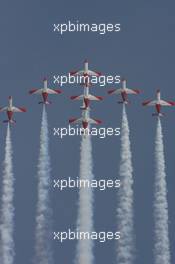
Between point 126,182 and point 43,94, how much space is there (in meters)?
12.2

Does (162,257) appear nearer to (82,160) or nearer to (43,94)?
(82,160)

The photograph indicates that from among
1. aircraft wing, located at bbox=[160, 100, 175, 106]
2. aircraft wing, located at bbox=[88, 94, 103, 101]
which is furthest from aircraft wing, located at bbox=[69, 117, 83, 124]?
aircraft wing, located at bbox=[160, 100, 175, 106]

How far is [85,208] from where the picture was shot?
8281 cm

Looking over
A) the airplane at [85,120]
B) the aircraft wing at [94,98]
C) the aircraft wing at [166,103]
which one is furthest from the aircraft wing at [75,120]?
the aircraft wing at [166,103]

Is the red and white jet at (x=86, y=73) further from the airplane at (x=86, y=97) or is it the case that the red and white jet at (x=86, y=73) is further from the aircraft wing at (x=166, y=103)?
the aircraft wing at (x=166, y=103)

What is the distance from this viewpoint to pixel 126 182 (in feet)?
272

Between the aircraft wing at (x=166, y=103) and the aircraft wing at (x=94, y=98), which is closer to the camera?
the aircraft wing at (x=94, y=98)

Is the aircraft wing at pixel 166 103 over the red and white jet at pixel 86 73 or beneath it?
beneath

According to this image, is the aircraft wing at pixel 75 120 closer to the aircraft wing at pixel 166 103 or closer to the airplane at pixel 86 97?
the airplane at pixel 86 97

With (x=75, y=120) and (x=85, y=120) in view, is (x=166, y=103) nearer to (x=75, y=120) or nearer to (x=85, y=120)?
(x=85, y=120)

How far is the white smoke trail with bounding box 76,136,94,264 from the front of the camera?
81250 mm

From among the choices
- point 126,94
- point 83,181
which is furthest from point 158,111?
point 83,181

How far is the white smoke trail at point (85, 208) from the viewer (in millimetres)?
81250

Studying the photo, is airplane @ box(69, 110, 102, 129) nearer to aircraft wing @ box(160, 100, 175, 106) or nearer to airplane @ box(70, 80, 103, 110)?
airplane @ box(70, 80, 103, 110)
